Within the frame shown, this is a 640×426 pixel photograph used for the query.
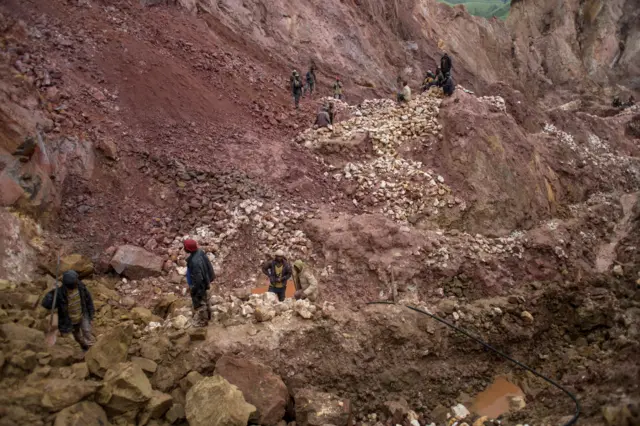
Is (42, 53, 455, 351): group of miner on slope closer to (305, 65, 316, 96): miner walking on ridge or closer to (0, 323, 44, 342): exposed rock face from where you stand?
(0, 323, 44, 342): exposed rock face

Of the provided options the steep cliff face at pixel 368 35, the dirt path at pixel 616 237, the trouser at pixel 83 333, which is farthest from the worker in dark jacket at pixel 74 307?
the steep cliff face at pixel 368 35

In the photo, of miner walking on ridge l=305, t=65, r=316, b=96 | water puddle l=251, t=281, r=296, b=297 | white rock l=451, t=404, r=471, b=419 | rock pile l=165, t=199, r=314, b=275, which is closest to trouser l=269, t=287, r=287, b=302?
water puddle l=251, t=281, r=296, b=297

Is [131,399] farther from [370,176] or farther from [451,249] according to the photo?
[370,176]

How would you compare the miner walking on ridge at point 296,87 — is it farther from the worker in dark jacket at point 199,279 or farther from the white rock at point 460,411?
the white rock at point 460,411

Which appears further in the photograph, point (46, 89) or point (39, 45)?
point (39, 45)

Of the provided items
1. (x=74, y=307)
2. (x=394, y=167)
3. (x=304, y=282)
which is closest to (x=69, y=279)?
(x=74, y=307)

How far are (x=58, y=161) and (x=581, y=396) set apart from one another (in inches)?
399

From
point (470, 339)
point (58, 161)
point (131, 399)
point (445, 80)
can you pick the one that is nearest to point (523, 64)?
point (445, 80)

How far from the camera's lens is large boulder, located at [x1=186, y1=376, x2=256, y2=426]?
4941mm

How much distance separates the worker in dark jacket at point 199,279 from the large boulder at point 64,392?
197 cm

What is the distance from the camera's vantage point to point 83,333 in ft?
19.3

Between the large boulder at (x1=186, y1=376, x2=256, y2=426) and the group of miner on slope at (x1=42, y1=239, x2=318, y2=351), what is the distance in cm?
160

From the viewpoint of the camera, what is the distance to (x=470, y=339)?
7.43 metres

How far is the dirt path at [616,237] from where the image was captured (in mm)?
10235
